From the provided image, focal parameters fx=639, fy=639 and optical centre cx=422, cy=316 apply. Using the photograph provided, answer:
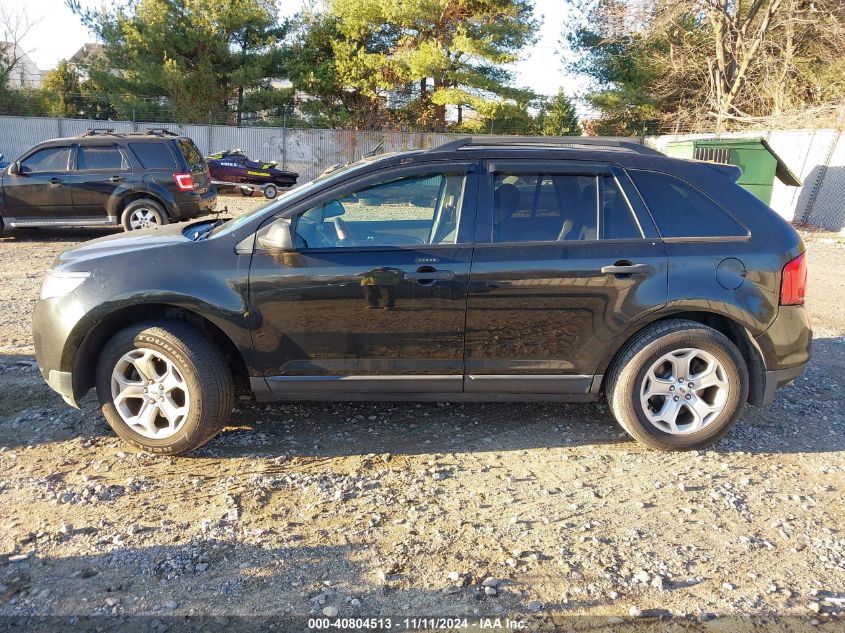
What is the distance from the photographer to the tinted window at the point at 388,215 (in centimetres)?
381

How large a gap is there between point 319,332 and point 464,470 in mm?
1173

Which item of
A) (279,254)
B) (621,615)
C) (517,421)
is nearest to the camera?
(621,615)

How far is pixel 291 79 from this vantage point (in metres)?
28.3

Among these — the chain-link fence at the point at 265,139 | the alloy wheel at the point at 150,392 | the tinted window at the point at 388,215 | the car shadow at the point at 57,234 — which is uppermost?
the chain-link fence at the point at 265,139

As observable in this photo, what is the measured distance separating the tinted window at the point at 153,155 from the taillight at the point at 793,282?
977 centimetres

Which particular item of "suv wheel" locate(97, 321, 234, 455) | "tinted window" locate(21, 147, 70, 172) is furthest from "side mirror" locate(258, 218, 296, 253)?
"tinted window" locate(21, 147, 70, 172)

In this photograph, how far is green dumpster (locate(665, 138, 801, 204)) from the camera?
12742 mm

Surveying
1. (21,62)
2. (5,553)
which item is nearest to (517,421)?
(5,553)

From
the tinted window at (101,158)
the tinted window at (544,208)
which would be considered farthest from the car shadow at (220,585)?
the tinted window at (101,158)

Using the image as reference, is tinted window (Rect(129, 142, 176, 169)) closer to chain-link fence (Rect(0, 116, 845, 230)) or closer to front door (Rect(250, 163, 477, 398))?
front door (Rect(250, 163, 477, 398))

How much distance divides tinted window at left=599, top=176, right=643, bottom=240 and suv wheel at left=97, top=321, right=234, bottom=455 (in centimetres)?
244

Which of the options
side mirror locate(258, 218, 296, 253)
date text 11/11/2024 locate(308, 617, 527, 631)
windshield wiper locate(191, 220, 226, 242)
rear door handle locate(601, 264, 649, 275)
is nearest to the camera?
date text 11/11/2024 locate(308, 617, 527, 631)

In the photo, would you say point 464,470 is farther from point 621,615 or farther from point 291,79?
point 291,79

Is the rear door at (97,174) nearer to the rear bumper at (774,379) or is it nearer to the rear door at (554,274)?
the rear door at (554,274)
